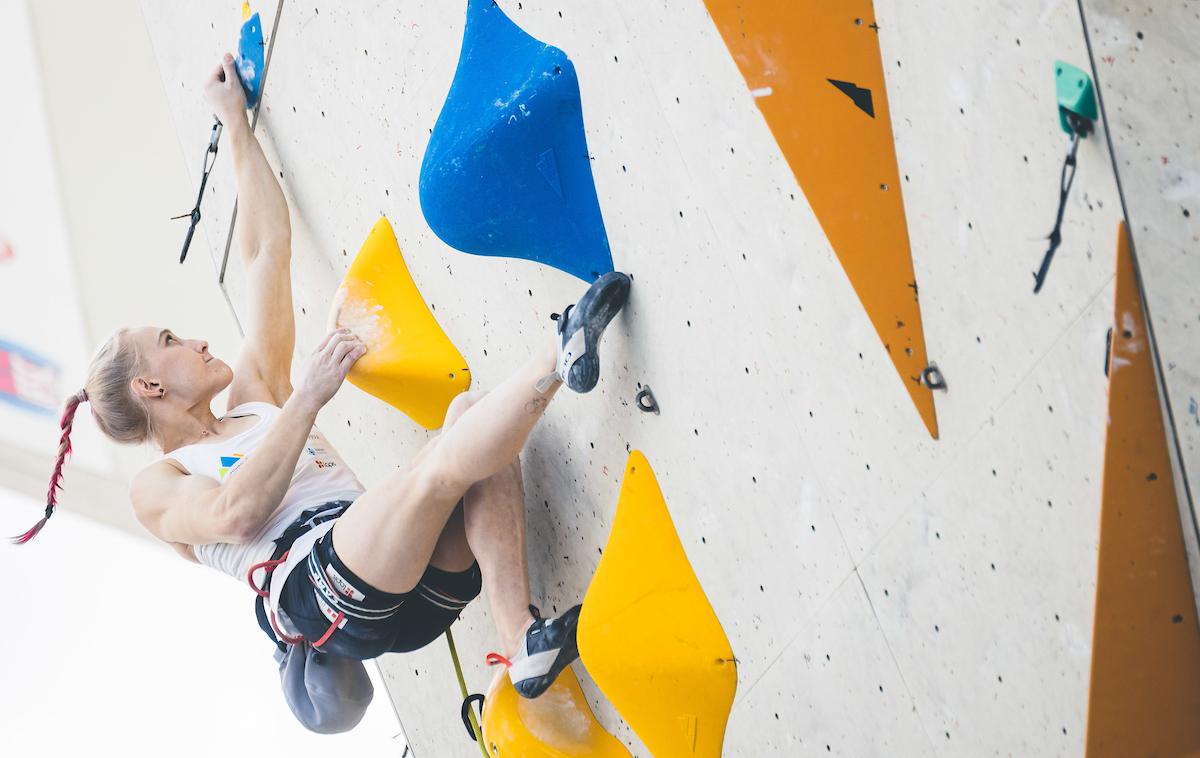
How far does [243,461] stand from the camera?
1738mm

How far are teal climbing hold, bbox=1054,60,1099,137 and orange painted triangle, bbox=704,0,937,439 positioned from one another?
202 mm

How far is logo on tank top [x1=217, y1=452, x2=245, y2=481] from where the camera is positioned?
1.81 metres

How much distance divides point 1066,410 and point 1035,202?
20 centimetres

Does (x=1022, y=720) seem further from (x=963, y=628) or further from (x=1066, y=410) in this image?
(x=1066, y=410)

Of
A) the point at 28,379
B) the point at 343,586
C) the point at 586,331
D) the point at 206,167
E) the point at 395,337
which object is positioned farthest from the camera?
the point at 28,379

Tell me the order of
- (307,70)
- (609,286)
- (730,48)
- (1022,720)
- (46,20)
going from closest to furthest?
(1022,720)
(730,48)
(609,286)
(307,70)
(46,20)

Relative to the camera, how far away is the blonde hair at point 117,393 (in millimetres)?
1911

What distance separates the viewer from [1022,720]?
3.89 ft

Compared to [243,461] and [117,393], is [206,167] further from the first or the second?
[243,461]

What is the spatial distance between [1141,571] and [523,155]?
962 millimetres

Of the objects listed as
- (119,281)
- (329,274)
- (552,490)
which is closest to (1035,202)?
(552,490)

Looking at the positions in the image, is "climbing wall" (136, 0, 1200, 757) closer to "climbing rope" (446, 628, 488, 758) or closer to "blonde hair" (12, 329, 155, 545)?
"climbing rope" (446, 628, 488, 758)

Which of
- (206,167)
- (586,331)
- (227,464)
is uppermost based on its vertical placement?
(586,331)

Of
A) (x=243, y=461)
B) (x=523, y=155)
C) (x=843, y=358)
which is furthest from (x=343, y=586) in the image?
(x=843, y=358)
